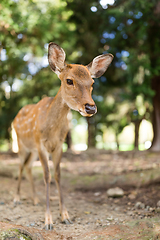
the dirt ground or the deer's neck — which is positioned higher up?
the deer's neck

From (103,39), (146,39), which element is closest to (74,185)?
(146,39)

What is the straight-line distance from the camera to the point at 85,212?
435 centimetres

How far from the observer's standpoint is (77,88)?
11.2 ft

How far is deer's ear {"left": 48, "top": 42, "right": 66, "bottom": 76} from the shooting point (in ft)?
11.9

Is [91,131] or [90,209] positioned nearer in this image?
[90,209]

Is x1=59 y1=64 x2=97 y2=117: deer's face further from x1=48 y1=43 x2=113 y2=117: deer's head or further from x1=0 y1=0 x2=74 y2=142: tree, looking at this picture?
x1=0 y1=0 x2=74 y2=142: tree

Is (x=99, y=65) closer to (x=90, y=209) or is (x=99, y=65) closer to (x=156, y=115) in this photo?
(x=90, y=209)

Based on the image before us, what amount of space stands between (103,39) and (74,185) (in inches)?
281

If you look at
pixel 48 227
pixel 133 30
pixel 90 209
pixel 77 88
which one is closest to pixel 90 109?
pixel 77 88

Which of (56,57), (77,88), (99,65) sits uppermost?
(56,57)

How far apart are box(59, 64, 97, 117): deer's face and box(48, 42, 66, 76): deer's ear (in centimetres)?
11

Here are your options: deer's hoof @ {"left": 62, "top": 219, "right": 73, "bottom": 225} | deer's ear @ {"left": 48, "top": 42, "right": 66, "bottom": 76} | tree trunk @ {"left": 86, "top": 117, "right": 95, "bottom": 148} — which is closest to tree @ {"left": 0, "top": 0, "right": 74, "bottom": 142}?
deer's ear @ {"left": 48, "top": 42, "right": 66, "bottom": 76}

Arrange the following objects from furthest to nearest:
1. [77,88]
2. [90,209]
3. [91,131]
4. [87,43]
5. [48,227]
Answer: [91,131] < [87,43] < [90,209] < [48,227] < [77,88]

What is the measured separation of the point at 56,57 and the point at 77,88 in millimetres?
727
